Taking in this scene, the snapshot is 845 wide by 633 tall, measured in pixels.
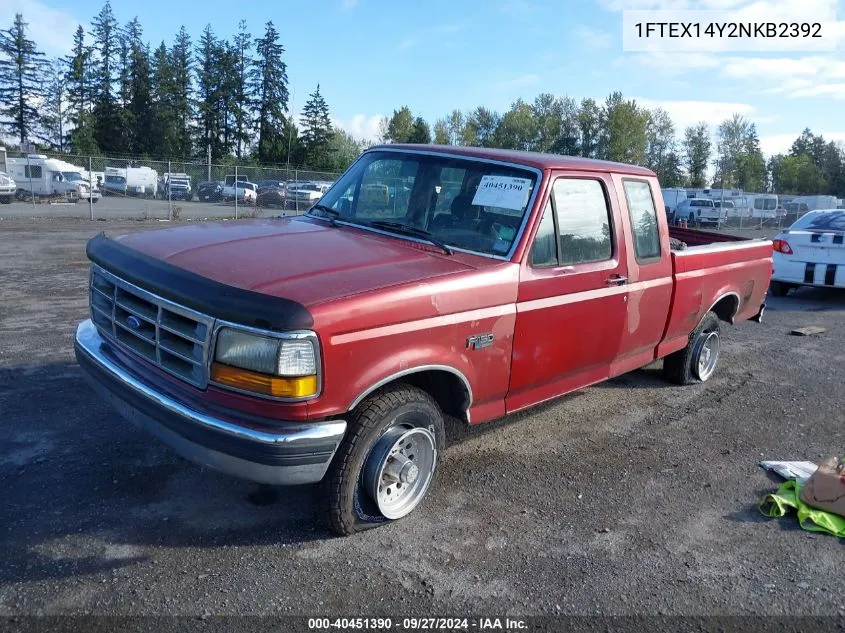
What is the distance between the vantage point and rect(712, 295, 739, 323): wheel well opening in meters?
6.48

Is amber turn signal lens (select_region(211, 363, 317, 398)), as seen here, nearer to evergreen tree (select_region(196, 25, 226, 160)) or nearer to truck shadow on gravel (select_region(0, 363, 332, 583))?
truck shadow on gravel (select_region(0, 363, 332, 583))

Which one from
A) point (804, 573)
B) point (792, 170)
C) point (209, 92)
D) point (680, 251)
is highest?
point (209, 92)

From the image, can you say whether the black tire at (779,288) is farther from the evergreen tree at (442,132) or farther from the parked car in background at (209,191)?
the evergreen tree at (442,132)

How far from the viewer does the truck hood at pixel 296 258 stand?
312cm

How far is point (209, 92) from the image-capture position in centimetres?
7569

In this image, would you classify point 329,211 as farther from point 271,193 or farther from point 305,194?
point 271,193

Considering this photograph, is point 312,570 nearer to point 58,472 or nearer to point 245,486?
point 245,486

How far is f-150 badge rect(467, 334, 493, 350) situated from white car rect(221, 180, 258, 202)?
2834 cm

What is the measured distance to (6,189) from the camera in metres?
25.7

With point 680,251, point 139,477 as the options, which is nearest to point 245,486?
point 139,477

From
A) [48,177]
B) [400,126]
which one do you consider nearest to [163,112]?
[400,126]

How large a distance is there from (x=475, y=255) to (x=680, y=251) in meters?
2.34

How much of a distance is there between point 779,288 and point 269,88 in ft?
247

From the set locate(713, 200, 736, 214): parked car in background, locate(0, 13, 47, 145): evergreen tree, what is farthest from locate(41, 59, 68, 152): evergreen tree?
locate(713, 200, 736, 214): parked car in background
